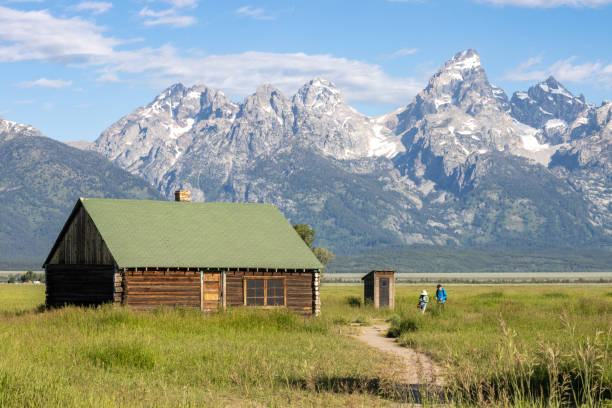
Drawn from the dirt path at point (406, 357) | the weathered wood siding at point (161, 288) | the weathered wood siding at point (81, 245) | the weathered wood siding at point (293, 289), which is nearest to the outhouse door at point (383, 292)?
the weathered wood siding at point (293, 289)

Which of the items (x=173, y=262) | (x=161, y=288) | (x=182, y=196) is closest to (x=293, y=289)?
(x=173, y=262)

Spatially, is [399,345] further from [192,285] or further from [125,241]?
[125,241]

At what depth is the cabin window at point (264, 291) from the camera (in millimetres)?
37469

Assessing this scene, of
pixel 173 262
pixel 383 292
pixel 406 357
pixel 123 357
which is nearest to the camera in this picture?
pixel 123 357

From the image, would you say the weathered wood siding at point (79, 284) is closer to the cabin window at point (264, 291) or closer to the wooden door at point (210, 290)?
the wooden door at point (210, 290)

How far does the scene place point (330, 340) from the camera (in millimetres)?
25469

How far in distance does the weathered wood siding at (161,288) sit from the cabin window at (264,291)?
2.45 metres

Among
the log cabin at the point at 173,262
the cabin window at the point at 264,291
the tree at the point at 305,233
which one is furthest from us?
the tree at the point at 305,233

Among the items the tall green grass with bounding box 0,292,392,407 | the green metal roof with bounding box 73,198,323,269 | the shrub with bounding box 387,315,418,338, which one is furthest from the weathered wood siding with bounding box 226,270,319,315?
the shrub with bounding box 387,315,418,338

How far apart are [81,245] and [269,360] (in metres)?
22.1

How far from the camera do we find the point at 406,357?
22.6 meters

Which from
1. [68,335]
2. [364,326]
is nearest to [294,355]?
[68,335]

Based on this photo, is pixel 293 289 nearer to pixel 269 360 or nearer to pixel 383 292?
pixel 383 292

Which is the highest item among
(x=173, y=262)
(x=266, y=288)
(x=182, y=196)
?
(x=182, y=196)
